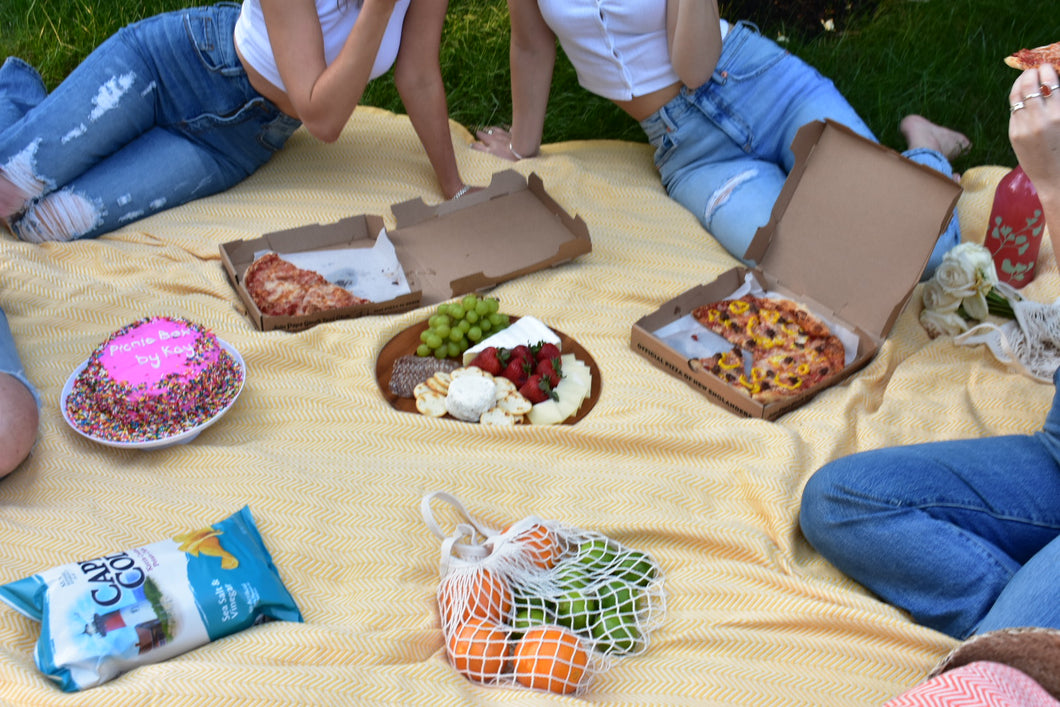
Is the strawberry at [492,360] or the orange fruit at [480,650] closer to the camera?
the orange fruit at [480,650]

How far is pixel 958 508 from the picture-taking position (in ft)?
5.80

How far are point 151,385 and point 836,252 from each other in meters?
1.73

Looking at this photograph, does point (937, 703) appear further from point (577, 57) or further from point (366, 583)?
point (577, 57)

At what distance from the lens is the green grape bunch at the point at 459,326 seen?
7.59 feet

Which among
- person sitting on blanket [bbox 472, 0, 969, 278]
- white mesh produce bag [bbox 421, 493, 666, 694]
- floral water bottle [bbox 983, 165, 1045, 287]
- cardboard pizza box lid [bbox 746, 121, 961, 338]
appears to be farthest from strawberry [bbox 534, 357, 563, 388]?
floral water bottle [bbox 983, 165, 1045, 287]

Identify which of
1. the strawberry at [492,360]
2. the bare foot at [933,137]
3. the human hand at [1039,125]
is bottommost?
the strawberry at [492,360]

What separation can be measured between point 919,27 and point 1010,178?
1.63 m

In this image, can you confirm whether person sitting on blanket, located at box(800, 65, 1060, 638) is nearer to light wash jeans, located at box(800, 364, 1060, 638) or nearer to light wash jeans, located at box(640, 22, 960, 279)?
light wash jeans, located at box(800, 364, 1060, 638)

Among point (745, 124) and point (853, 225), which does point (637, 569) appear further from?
point (745, 124)

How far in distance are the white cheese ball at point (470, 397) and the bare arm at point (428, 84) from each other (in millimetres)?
1069

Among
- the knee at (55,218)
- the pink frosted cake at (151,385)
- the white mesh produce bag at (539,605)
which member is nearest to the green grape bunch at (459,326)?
the pink frosted cake at (151,385)

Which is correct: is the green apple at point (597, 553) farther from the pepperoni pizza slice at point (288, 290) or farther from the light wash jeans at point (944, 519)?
the pepperoni pizza slice at point (288, 290)

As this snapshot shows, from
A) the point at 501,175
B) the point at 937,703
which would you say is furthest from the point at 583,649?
the point at 501,175

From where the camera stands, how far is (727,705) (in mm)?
1570
